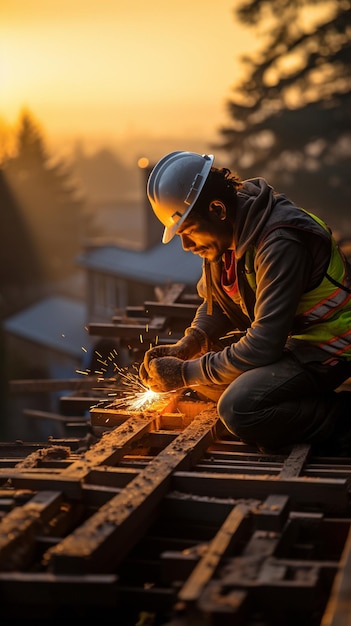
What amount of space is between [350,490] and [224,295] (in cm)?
189

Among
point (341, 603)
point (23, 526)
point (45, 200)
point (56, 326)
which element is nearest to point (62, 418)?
point (23, 526)

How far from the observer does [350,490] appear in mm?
5395

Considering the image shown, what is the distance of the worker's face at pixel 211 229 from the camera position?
6.28 meters

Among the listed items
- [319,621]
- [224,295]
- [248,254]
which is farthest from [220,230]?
[319,621]

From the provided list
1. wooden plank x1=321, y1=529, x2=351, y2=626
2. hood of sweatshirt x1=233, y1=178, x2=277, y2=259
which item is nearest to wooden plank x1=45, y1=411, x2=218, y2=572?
wooden plank x1=321, y1=529, x2=351, y2=626

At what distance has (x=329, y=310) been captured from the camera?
20.6 ft

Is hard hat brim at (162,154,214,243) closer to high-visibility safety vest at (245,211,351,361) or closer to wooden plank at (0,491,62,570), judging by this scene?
high-visibility safety vest at (245,211,351,361)

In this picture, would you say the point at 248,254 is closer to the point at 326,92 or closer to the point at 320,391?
the point at 320,391

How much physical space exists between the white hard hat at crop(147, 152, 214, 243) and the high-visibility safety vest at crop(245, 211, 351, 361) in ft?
1.50

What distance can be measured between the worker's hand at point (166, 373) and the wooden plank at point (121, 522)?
644 mm

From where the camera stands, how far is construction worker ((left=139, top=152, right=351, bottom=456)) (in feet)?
19.9

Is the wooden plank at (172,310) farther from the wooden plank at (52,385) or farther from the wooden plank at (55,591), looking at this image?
the wooden plank at (55,591)

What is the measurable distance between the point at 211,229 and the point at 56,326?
41.9 m

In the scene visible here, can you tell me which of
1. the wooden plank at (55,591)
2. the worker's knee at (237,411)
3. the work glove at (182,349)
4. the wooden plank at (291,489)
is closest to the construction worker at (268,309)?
the worker's knee at (237,411)
